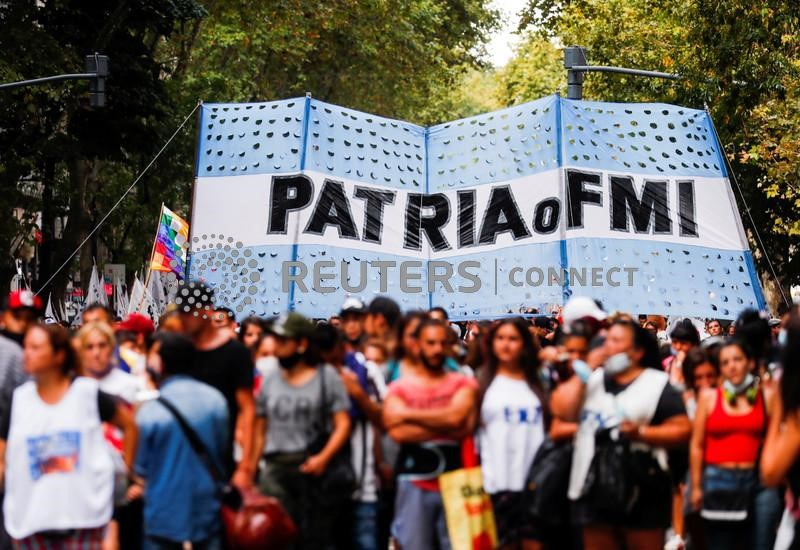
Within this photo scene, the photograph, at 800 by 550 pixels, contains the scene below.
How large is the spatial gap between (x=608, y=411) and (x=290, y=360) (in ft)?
5.00

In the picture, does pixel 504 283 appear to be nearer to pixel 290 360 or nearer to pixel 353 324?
pixel 353 324

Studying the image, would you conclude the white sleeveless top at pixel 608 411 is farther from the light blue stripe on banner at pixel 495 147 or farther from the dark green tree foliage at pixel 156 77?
the dark green tree foliage at pixel 156 77

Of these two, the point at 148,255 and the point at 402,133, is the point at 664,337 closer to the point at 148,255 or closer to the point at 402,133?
the point at 402,133

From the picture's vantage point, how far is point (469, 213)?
57.6 feet

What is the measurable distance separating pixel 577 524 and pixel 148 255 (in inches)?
1453

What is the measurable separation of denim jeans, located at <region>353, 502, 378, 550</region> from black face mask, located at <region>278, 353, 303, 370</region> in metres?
0.77

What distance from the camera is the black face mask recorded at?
8312mm

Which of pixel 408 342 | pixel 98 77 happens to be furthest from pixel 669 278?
pixel 98 77

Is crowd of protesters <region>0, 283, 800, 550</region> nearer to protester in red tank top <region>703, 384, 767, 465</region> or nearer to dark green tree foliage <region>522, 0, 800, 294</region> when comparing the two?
protester in red tank top <region>703, 384, 767, 465</region>

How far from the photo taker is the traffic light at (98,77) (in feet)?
84.4

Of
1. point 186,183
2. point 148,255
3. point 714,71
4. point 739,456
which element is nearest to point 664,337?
point 714,71

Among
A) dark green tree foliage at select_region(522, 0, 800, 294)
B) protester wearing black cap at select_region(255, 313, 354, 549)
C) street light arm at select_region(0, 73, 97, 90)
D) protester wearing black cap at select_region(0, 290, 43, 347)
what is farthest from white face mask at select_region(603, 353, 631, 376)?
street light arm at select_region(0, 73, 97, 90)

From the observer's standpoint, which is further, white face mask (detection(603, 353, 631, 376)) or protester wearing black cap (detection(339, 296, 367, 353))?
protester wearing black cap (detection(339, 296, 367, 353))
